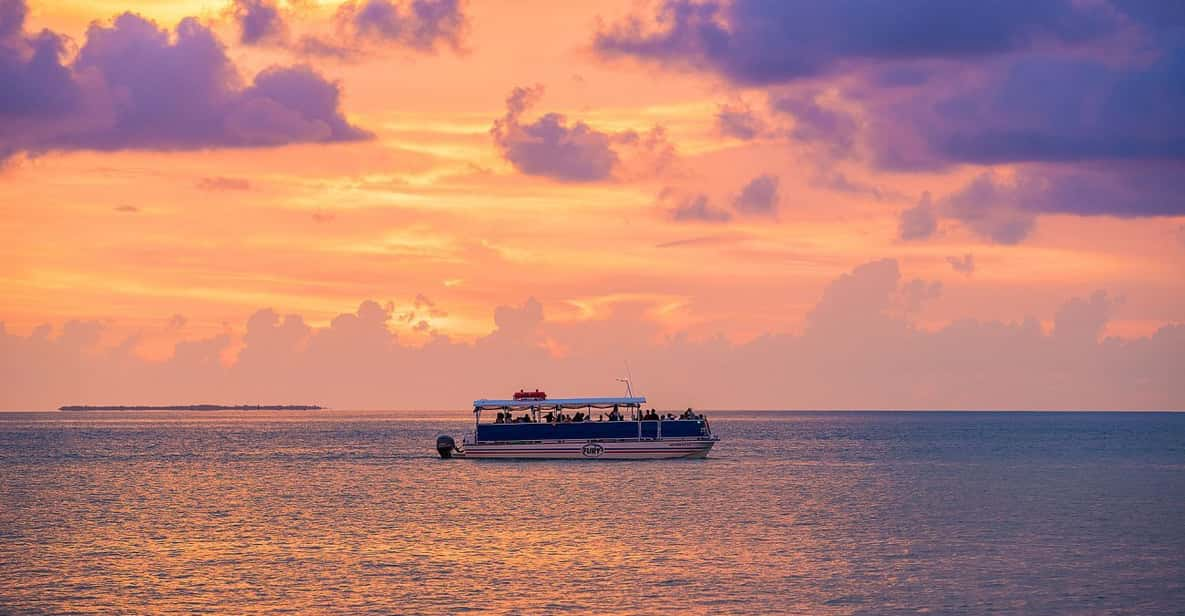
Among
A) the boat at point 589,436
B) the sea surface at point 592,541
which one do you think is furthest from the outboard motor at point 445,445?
the sea surface at point 592,541

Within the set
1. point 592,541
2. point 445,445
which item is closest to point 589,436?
point 445,445

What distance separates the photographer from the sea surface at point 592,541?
50406mm

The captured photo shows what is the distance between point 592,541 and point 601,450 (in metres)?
59.4

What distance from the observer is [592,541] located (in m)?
67.2

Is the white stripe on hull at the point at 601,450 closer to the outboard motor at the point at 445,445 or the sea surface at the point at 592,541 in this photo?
the sea surface at the point at 592,541

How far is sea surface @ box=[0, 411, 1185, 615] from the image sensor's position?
5041 centimetres

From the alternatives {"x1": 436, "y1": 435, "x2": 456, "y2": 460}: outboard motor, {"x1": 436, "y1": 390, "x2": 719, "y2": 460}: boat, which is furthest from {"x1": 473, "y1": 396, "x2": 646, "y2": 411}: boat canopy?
{"x1": 436, "y1": 435, "x2": 456, "y2": 460}: outboard motor

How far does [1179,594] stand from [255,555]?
4078 centimetres

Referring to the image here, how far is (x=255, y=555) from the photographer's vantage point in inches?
2457

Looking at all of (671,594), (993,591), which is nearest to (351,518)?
(671,594)

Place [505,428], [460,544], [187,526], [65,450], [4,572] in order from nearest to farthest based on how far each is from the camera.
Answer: [4,572], [460,544], [187,526], [505,428], [65,450]

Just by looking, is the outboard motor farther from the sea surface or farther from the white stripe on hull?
the sea surface

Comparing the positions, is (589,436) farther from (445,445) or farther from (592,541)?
(592,541)

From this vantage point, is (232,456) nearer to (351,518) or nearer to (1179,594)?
(351,518)
